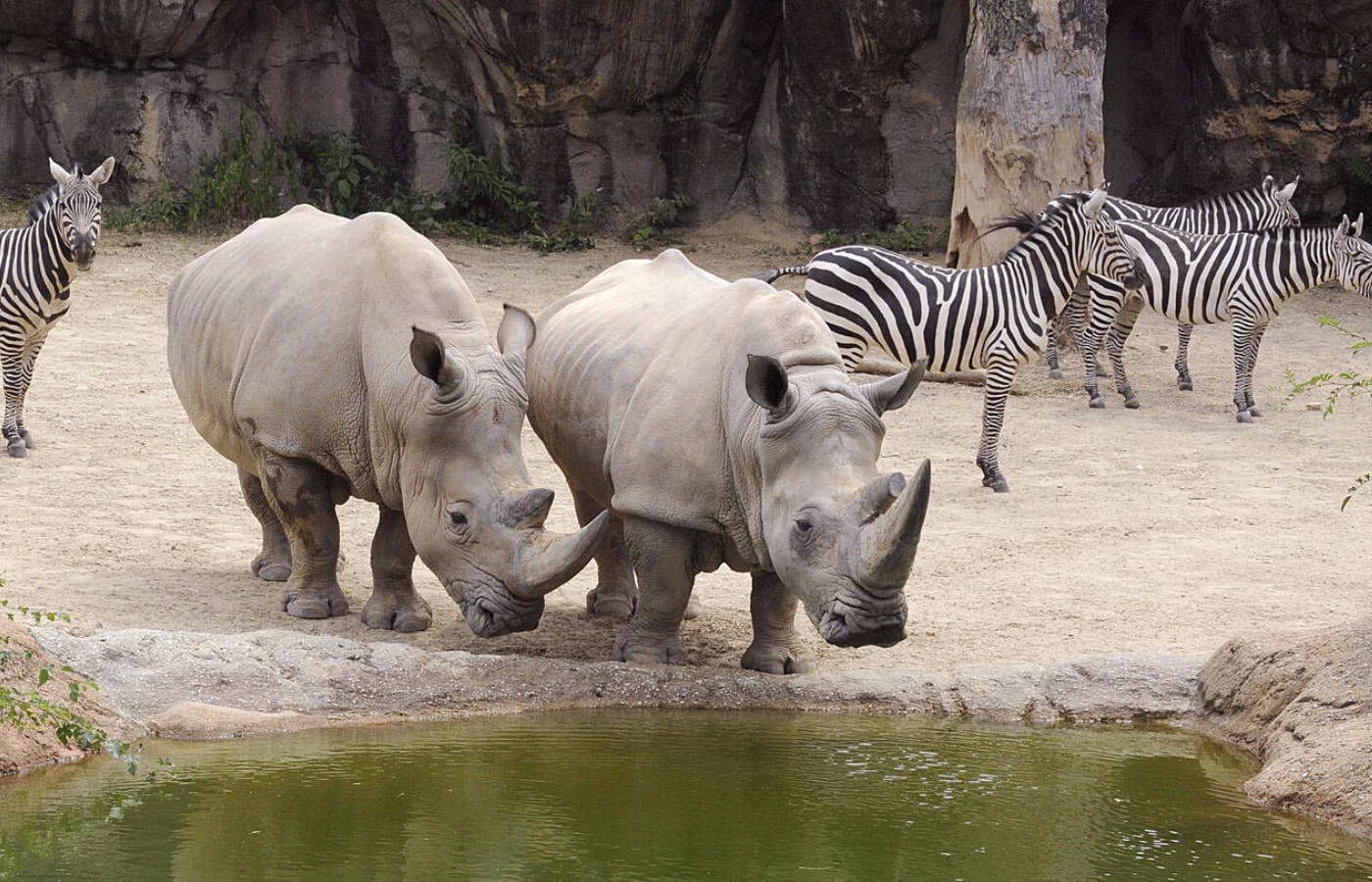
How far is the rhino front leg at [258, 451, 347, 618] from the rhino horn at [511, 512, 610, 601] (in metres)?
1.45

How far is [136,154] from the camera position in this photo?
58.2 feet

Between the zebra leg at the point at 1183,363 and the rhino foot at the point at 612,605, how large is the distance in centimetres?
751

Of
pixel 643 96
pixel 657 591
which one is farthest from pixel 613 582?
pixel 643 96

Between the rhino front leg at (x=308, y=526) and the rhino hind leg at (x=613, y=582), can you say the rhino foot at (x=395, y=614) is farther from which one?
the rhino hind leg at (x=613, y=582)

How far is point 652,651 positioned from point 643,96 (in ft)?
39.3

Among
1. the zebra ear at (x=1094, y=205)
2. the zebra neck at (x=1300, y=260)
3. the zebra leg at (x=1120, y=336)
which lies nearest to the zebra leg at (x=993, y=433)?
the zebra ear at (x=1094, y=205)

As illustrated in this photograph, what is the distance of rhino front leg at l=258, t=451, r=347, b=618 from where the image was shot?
7.26 metres

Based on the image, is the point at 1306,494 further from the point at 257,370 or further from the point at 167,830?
the point at 167,830

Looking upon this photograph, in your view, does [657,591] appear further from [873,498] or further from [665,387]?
[873,498]

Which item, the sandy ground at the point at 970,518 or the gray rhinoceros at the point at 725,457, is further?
the sandy ground at the point at 970,518

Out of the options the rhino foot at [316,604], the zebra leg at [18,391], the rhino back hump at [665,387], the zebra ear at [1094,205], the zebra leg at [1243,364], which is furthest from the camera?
the zebra leg at [1243,364]

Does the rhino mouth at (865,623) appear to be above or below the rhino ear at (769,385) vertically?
below

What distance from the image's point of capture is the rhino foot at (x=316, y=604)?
291 inches

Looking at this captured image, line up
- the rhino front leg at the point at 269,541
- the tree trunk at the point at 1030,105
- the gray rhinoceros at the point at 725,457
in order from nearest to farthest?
the gray rhinoceros at the point at 725,457 < the rhino front leg at the point at 269,541 < the tree trunk at the point at 1030,105
